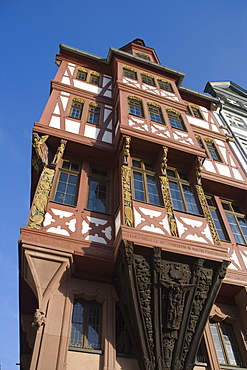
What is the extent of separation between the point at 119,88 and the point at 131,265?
27.2 ft

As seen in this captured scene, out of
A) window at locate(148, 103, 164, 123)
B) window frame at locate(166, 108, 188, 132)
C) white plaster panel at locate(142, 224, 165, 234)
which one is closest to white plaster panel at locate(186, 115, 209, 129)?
window frame at locate(166, 108, 188, 132)

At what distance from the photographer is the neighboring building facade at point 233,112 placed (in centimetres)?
1612

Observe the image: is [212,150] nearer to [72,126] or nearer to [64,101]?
[72,126]

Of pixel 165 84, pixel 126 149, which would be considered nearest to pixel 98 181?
pixel 126 149

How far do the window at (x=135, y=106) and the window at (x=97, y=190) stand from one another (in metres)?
2.79

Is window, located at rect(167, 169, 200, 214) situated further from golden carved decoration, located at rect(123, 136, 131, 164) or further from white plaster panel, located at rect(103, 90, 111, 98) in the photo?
white plaster panel, located at rect(103, 90, 111, 98)

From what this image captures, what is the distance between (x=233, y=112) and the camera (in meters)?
20.1

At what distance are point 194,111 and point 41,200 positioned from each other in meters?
11.4

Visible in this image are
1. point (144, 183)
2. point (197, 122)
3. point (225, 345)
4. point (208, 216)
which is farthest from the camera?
point (197, 122)

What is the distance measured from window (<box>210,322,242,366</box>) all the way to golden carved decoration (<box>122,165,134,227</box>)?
12.8ft

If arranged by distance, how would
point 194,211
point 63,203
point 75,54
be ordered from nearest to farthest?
point 63,203
point 194,211
point 75,54

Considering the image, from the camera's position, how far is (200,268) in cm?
829

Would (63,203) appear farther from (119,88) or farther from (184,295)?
(119,88)

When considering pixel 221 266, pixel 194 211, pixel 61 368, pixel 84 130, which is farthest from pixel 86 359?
pixel 84 130
